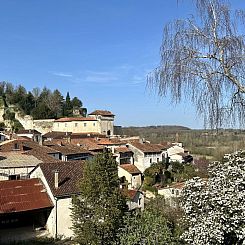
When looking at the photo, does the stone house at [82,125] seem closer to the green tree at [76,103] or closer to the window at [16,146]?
the green tree at [76,103]

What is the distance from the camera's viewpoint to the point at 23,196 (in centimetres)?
2073

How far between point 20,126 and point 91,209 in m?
60.5

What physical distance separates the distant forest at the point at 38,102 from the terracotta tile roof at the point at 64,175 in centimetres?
5166

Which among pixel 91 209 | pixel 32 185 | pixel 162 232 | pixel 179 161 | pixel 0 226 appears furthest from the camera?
pixel 179 161

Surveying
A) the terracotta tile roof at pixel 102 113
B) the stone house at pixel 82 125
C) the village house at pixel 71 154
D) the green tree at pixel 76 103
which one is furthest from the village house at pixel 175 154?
the green tree at pixel 76 103

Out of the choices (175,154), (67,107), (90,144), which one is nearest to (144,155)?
(90,144)

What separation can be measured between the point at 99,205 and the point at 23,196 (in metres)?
7.41

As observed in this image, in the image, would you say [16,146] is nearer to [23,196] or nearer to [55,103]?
[23,196]

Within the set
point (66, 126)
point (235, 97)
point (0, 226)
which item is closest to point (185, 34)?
point (235, 97)

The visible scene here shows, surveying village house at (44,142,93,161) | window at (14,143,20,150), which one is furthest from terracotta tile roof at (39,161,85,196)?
window at (14,143,20,150)

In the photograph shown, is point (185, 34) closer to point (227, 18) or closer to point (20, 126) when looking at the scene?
point (227, 18)

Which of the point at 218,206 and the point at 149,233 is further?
the point at 149,233

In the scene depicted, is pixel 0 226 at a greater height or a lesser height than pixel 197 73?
lesser

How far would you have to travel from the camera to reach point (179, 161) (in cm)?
5181
